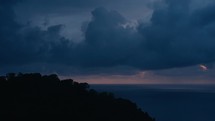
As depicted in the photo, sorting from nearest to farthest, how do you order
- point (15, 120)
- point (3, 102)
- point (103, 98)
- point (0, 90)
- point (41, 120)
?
point (15, 120)
point (41, 120)
point (3, 102)
point (0, 90)
point (103, 98)

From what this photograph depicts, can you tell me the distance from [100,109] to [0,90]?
1462 centimetres

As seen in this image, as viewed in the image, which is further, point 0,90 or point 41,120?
point 0,90

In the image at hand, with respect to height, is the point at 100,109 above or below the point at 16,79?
below

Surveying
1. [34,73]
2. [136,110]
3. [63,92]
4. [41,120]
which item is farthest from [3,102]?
[136,110]

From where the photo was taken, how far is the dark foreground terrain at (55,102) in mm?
47438

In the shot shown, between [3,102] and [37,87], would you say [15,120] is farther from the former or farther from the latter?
[37,87]

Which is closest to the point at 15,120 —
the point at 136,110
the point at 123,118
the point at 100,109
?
the point at 100,109

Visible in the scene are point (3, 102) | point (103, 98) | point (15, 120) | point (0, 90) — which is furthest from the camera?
point (103, 98)

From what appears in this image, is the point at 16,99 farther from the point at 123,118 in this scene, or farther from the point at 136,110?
the point at 136,110

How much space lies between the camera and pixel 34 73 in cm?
6581

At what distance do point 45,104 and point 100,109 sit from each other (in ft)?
29.5

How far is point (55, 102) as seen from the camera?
53.2m

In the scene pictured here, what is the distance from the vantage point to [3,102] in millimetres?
49250

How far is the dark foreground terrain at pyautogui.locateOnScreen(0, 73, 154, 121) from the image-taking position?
47.4 metres
